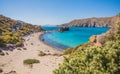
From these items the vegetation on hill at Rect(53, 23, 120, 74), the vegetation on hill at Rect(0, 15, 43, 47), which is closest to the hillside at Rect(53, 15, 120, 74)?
the vegetation on hill at Rect(53, 23, 120, 74)

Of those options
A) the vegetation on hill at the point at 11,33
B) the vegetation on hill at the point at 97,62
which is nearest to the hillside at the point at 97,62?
the vegetation on hill at the point at 97,62

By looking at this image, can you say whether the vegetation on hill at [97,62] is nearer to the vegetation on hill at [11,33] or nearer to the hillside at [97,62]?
the hillside at [97,62]

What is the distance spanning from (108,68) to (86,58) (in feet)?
5.72

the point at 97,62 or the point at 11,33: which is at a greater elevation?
the point at 97,62

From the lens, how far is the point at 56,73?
13.7 meters

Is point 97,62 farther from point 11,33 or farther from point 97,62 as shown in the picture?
point 11,33

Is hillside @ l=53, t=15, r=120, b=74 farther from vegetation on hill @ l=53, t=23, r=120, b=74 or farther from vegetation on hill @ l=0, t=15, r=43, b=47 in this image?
vegetation on hill @ l=0, t=15, r=43, b=47

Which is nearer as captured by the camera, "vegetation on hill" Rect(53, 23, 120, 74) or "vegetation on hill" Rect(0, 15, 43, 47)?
"vegetation on hill" Rect(53, 23, 120, 74)

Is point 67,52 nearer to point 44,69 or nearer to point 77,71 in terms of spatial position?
point 44,69

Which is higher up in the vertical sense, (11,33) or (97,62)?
(97,62)

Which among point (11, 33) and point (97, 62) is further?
point (11, 33)

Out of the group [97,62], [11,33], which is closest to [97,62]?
[97,62]

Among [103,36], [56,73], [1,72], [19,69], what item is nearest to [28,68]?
[19,69]

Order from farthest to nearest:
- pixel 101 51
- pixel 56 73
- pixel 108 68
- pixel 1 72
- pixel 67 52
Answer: pixel 67 52 < pixel 1 72 < pixel 56 73 < pixel 101 51 < pixel 108 68
